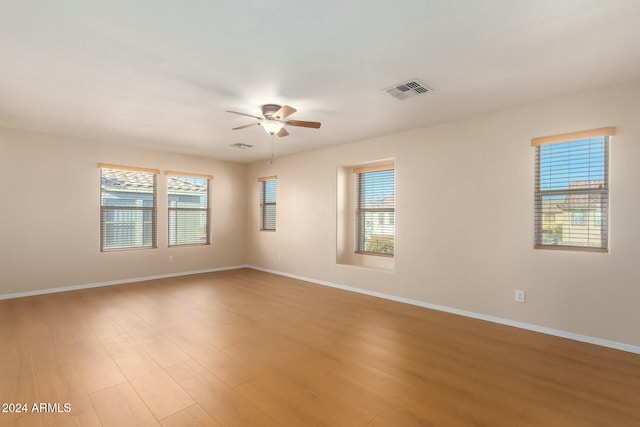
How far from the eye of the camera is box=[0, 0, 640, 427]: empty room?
1964 millimetres

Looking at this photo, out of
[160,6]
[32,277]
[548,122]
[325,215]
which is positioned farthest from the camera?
[325,215]

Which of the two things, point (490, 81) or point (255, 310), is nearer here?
point (490, 81)

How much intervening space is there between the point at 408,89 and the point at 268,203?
178 inches

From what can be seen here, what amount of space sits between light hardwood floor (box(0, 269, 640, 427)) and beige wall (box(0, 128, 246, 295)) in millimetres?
849

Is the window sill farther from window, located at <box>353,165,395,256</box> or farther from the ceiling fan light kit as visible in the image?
the ceiling fan light kit

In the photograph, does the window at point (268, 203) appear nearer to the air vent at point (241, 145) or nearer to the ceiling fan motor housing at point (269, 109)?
the air vent at point (241, 145)

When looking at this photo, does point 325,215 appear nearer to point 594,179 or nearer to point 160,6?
point 594,179

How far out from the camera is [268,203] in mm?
6832

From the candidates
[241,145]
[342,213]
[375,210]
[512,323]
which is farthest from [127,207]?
[512,323]

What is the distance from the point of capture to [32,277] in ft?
14.9

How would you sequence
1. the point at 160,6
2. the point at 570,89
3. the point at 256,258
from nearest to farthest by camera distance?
the point at 160,6 → the point at 570,89 → the point at 256,258

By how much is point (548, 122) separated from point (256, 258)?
5.87 meters

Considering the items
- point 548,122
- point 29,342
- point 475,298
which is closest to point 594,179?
point 548,122

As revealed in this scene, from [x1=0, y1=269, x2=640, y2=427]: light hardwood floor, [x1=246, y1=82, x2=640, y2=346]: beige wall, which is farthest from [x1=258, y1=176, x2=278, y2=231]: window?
[x1=0, y1=269, x2=640, y2=427]: light hardwood floor
